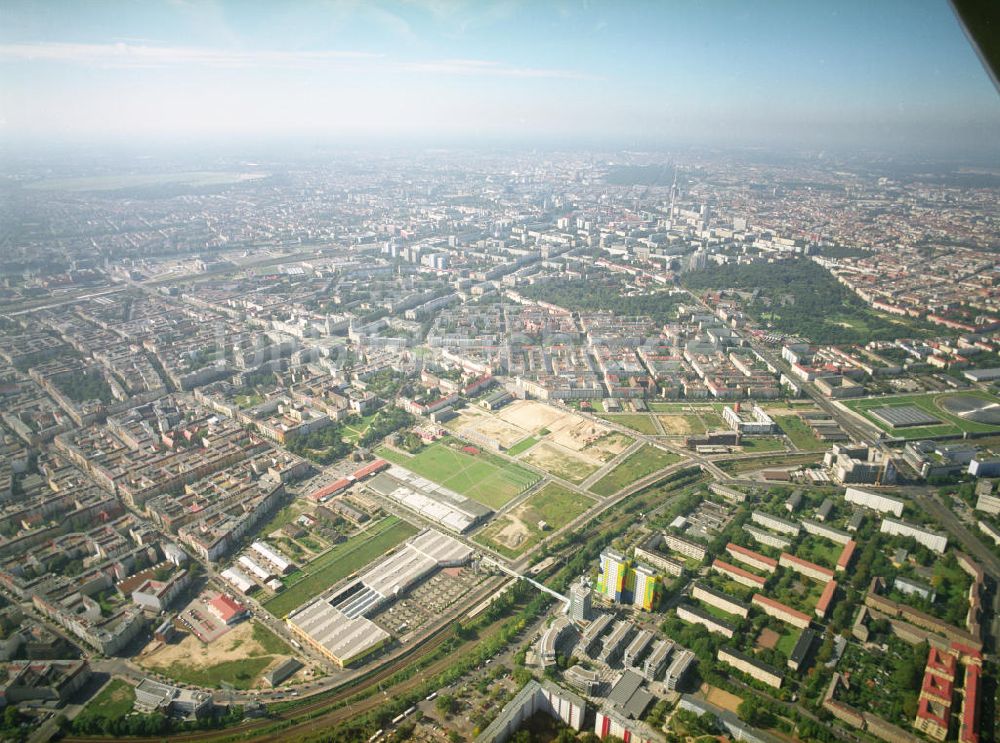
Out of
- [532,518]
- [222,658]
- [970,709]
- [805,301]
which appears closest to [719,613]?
[970,709]

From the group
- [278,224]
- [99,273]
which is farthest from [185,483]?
[278,224]

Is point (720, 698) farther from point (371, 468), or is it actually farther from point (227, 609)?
point (371, 468)

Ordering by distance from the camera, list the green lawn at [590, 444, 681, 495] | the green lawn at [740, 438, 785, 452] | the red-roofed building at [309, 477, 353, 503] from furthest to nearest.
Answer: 1. the green lawn at [740, 438, 785, 452]
2. the green lawn at [590, 444, 681, 495]
3. the red-roofed building at [309, 477, 353, 503]

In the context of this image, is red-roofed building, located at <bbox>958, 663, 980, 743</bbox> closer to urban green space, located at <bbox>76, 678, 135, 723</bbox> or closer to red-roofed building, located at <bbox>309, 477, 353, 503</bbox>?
urban green space, located at <bbox>76, 678, 135, 723</bbox>

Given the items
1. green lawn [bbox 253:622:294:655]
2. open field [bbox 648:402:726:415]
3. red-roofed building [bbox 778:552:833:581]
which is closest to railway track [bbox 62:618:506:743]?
green lawn [bbox 253:622:294:655]

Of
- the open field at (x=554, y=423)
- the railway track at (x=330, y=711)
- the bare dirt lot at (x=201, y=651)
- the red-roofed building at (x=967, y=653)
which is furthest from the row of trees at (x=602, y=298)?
the bare dirt lot at (x=201, y=651)

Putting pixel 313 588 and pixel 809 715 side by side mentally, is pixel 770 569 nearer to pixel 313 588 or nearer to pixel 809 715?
pixel 809 715
